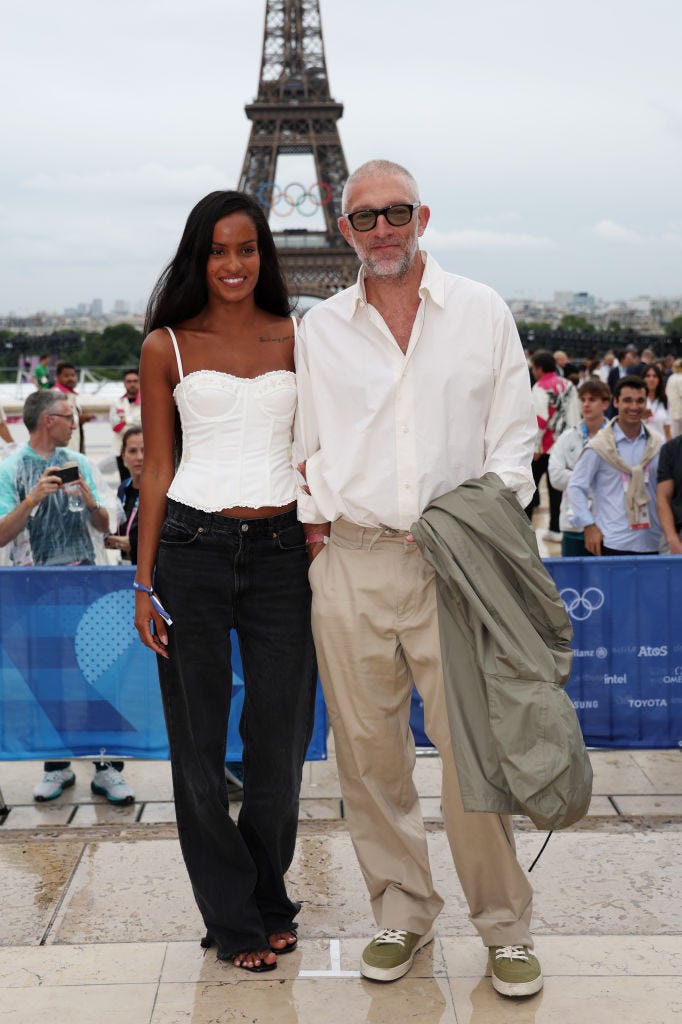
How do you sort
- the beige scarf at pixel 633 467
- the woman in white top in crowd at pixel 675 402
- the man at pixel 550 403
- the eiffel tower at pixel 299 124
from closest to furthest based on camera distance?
1. the beige scarf at pixel 633 467
2. the man at pixel 550 403
3. the woman in white top in crowd at pixel 675 402
4. the eiffel tower at pixel 299 124

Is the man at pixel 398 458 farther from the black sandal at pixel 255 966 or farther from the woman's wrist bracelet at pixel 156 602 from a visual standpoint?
the woman's wrist bracelet at pixel 156 602

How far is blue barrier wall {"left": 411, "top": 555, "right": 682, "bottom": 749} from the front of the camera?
4777 mm

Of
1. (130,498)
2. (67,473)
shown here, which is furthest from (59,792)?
(130,498)

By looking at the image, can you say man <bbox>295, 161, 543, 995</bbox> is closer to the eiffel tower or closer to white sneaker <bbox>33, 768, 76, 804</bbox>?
white sneaker <bbox>33, 768, 76, 804</bbox>

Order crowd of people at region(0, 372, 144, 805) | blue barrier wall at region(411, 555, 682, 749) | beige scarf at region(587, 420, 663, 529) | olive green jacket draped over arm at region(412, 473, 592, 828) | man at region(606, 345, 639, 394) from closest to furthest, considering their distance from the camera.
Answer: olive green jacket draped over arm at region(412, 473, 592, 828) < blue barrier wall at region(411, 555, 682, 749) < crowd of people at region(0, 372, 144, 805) < beige scarf at region(587, 420, 663, 529) < man at region(606, 345, 639, 394)

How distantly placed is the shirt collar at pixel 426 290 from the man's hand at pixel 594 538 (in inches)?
134

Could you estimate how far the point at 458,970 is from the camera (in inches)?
125

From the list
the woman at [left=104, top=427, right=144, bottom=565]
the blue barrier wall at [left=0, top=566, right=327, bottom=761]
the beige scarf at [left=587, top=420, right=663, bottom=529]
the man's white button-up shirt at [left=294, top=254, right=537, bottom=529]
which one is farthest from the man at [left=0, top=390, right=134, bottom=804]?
the beige scarf at [left=587, top=420, right=663, bottom=529]

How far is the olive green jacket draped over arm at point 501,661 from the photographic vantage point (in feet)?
9.43

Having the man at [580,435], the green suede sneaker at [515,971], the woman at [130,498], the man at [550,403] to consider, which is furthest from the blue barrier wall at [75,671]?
the man at [550,403]

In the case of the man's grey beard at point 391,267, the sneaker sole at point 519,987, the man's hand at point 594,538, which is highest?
the man's grey beard at point 391,267

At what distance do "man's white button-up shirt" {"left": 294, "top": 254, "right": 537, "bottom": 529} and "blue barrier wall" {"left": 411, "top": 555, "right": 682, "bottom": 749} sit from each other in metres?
1.79

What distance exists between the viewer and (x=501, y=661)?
2928mm

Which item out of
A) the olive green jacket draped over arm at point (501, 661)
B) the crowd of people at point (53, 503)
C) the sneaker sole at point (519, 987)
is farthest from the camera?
the crowd of people at point (53, 503)
